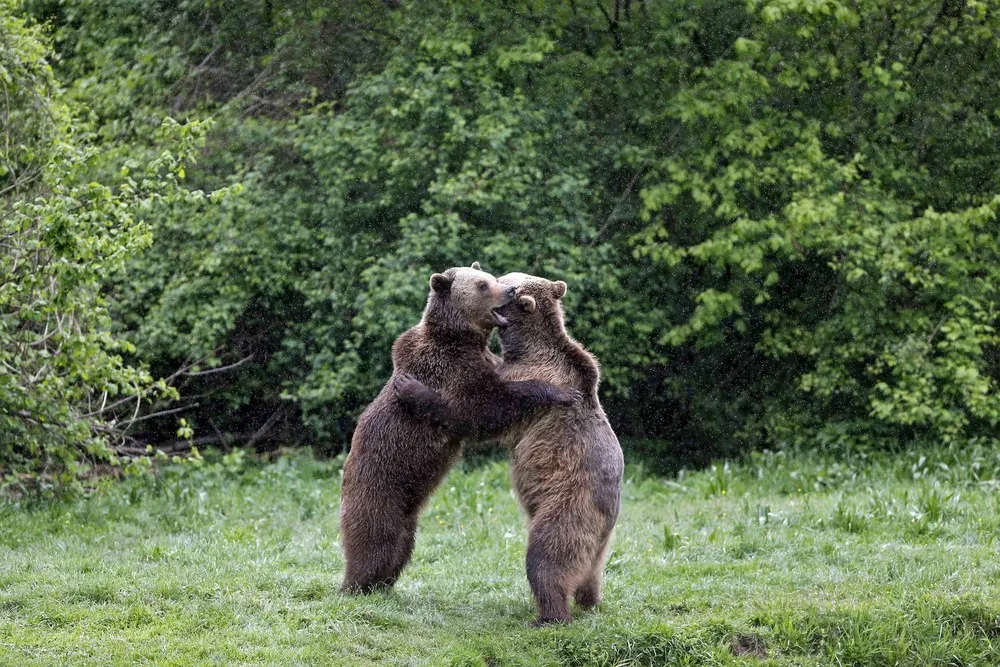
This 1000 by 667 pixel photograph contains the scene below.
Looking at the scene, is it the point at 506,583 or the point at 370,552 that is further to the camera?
the point at 506,583

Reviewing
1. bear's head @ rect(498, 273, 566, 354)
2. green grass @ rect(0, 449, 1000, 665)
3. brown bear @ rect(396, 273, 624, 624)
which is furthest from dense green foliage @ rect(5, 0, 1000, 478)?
brown bear @ rect(396, 273, 624, 624)

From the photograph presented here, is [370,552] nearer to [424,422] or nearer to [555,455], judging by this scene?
[424,422]

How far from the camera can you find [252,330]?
15219 millimetres

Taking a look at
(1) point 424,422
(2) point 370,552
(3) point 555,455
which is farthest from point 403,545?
(3) point 555,455

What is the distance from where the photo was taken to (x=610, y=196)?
14.5 metres

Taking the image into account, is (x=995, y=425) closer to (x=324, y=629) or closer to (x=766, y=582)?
(x=766, y=582)

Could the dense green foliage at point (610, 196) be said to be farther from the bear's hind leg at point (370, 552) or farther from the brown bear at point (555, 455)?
the bear's hind leg at point (370, 552)

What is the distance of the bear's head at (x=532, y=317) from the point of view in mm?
6277

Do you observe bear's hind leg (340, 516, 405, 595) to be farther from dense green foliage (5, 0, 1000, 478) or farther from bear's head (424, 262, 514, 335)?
dense green foliage (5, 0, 1000, 478)

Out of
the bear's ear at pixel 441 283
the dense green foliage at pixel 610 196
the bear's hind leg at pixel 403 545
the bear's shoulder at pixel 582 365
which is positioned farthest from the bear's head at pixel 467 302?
the dense green foliage at pixel 610 196

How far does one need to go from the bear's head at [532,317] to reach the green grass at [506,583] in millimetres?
1528

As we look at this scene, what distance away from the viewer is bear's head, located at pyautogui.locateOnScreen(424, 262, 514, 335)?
623cm

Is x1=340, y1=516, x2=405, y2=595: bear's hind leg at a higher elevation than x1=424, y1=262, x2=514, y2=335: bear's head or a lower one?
lower

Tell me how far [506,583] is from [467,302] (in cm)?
200
